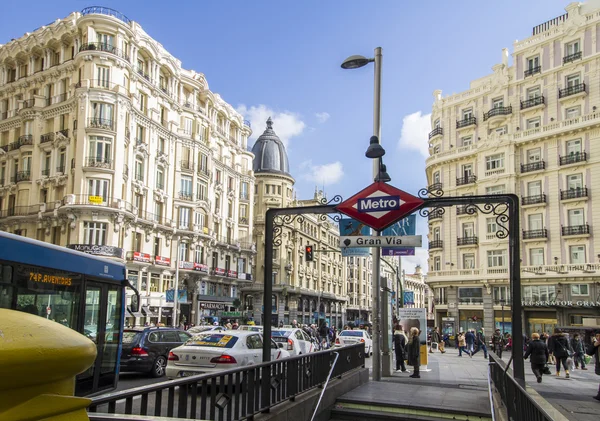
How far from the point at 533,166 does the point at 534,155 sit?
3.63ft

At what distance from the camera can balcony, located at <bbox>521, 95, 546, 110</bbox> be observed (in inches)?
1834

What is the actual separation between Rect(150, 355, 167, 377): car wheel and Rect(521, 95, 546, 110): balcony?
131ft

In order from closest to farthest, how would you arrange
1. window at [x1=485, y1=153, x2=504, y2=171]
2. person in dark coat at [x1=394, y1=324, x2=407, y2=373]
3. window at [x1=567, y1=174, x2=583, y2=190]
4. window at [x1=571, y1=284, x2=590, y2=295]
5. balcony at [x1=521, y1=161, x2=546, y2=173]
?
person in dark coat at [x1=394, y1=324, x2=407, y2=373], window at [x1=571, y1=284, x2=590, y2=295], window at [x1=567, y1=174, x2=583, y2=190], balcony at [x1=521, y1=161, x2=546, y2=173], window at [x1=485, y1=153, x2=504, y2=171]

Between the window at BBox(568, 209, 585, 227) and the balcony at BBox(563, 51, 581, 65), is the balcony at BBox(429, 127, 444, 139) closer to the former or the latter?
the balcony at BBox(563, 51, 581, 65)

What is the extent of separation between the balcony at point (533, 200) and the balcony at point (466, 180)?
15.0 ft

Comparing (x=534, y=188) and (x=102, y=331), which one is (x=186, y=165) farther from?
(x=102, y=331)

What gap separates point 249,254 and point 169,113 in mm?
22332

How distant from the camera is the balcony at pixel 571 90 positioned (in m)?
44.1

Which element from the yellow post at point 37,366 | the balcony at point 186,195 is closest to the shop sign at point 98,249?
the balcony at point 186,195

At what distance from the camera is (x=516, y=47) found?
49.3 metres

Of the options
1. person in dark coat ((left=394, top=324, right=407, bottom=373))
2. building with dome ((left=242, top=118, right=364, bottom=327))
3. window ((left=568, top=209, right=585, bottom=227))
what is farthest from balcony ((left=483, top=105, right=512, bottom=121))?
person in dark coat ((left=394, top=324, right=407, bottom=373))

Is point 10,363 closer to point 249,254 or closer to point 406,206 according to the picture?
point 406,206

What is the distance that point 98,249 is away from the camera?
43.1 metres

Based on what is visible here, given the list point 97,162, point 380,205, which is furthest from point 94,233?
point 380,205
